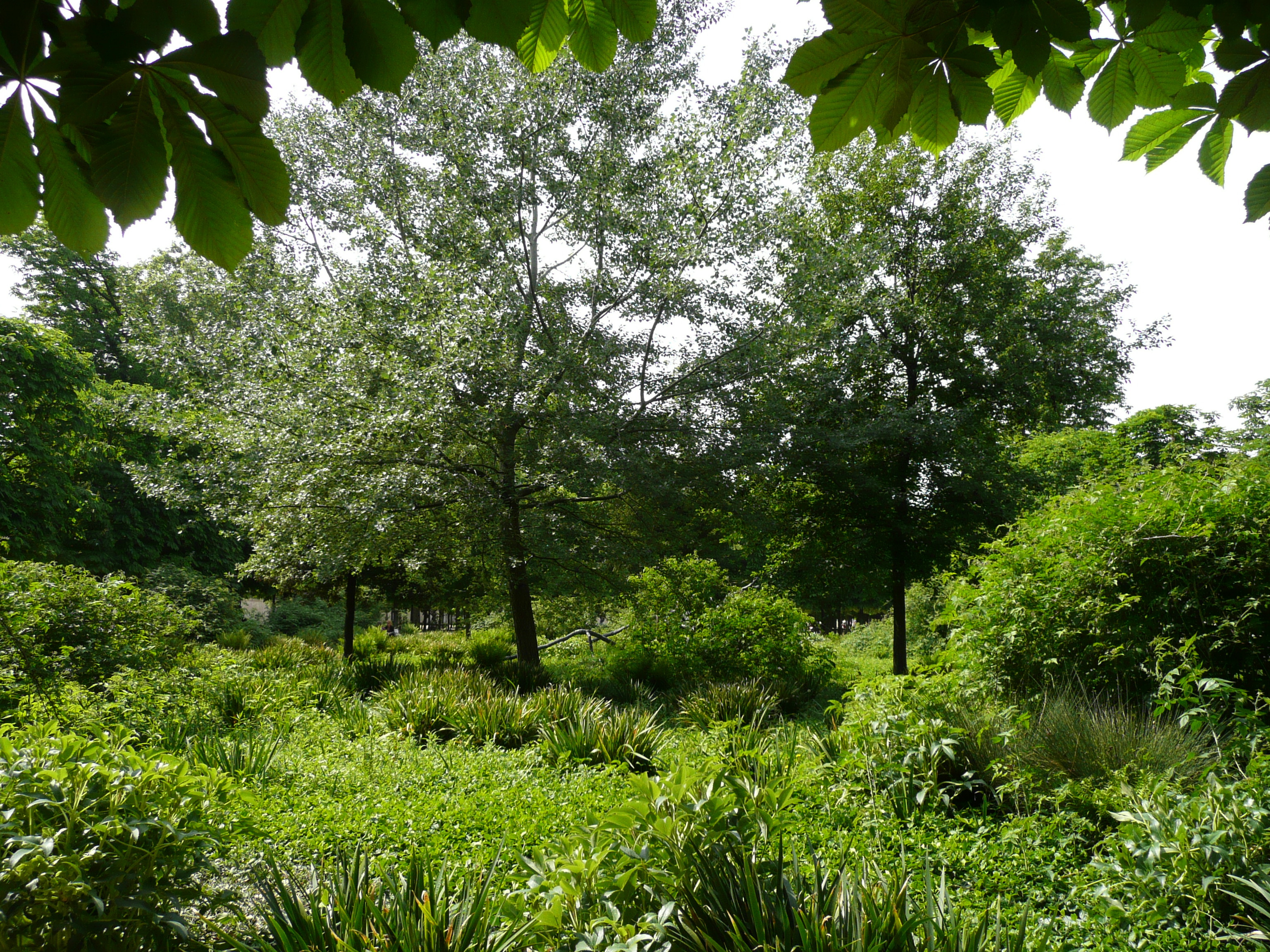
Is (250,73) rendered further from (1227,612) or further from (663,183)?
(663,183)

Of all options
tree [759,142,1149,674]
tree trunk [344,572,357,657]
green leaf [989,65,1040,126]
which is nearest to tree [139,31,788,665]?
tree [759,142,1149,674]

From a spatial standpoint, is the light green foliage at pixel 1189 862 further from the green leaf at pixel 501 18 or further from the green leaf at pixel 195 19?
the green leaf at pixel 195 19

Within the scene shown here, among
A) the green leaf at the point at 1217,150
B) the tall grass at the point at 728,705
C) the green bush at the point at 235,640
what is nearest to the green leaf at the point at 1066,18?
the green leaf at the point at 1217,150

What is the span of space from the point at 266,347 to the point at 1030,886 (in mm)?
12382

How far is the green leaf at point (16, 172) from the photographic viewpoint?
3.70 feet

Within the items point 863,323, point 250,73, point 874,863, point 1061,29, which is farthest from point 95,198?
point 863,323

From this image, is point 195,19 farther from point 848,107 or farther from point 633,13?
point 848,107

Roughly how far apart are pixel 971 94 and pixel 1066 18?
0.23 m

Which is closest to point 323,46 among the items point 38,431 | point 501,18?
point 501,18

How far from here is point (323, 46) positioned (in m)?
1.23

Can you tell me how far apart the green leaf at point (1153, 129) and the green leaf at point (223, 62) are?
197cm

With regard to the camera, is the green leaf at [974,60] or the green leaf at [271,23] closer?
the green leaf at [271,23]

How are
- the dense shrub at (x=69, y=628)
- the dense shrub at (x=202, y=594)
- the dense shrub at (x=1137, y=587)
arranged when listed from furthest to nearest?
the dense shrub at (x=202, y=594) → the dense shrub at (x=69, y=628) → the dense shrub at (x=1137, y=587)

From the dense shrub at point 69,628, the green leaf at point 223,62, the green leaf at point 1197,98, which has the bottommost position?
the dense shrub at point 69,628
